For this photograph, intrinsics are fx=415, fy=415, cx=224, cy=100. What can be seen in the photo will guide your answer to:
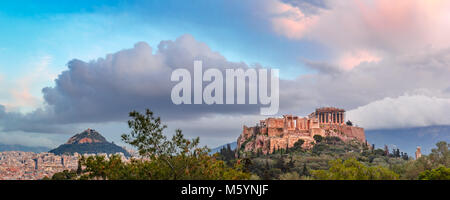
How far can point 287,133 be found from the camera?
115 metres

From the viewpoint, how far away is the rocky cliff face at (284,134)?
368ft

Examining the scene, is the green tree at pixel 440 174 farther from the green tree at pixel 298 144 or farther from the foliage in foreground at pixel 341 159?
the green tree at pixel 298 144

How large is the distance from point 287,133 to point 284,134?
3.17ft

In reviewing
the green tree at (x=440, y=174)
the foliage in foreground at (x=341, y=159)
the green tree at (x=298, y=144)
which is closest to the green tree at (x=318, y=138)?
the foliage in foreground at (x=341, y=159)

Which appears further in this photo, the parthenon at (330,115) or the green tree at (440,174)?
the parthenon at (330,115)

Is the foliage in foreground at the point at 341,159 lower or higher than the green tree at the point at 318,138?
lower

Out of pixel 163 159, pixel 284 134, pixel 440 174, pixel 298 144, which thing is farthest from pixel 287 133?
pixel 163 159

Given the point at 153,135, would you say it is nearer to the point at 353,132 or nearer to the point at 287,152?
the point at 287,152

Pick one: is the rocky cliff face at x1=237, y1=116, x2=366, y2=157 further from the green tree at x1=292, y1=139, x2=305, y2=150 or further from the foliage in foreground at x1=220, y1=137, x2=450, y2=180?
the foliage in foreground at x1=220, y1=137, x2=450, y2=180

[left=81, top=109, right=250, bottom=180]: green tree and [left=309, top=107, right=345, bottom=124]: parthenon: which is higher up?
[left=309, top=107, right=345, bottom=124]: parthenon

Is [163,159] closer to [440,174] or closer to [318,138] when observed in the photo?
[440,174]

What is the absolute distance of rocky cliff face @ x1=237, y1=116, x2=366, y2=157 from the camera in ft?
368

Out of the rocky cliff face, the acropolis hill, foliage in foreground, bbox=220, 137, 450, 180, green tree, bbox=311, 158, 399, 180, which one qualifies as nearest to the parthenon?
the acropolis hill
